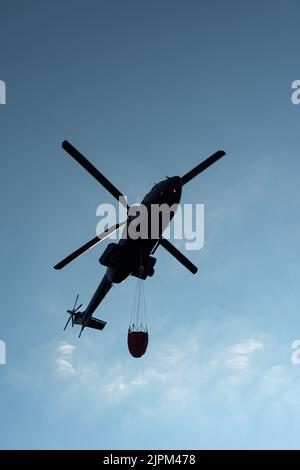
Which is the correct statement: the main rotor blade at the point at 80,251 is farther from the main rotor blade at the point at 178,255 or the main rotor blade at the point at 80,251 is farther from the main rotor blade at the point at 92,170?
the main rotor blade at the point at 178,255

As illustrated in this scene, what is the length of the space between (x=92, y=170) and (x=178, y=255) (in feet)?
22.3

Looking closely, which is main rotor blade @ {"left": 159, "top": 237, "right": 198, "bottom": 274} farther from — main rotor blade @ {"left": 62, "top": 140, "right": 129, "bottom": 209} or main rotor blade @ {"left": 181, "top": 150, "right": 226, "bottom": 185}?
main rotor blade @ {"left": 181, "top": 150, "right": 226, "bottom": 185}

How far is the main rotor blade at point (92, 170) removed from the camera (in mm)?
16234

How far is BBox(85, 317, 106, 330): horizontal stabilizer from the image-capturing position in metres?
25.1

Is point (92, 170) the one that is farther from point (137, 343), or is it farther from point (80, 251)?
point (137, 343)

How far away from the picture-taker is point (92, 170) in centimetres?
1680

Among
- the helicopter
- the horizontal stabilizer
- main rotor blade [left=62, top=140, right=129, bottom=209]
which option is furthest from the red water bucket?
the horizontal stabilizer

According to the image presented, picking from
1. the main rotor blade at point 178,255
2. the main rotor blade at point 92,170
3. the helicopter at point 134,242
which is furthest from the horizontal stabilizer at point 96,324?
the main rotor blade at point 92,170

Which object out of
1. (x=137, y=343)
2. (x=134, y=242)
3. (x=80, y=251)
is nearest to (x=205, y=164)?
(x=134, y=242)

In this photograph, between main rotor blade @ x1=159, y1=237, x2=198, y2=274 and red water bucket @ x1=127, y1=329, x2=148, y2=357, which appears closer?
red water bucket @ x1=127, y1=329, x2=148, y2=357

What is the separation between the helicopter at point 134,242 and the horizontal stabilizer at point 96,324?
535cm
